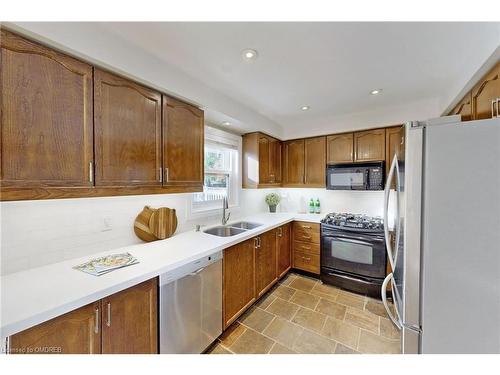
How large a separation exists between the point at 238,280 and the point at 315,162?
214cm

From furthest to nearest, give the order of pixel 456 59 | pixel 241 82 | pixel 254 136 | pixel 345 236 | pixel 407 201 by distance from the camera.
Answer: pixel 254 136, pixel 345 236, pixel 241 82, pixel 456 59, pixel 407 201

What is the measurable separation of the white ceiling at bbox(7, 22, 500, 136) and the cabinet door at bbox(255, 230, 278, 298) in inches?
60.2

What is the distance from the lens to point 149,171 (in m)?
1.50

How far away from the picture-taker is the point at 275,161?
3.31 meters

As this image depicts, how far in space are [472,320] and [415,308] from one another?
20 cm

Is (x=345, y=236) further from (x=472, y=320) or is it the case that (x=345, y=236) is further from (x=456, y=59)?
(x=456, y=59)

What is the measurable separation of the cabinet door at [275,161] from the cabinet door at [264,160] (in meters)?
0.07

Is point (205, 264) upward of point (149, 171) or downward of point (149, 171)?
downward

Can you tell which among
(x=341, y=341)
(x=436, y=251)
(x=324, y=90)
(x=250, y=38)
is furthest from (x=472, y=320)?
(x=324, y=90)

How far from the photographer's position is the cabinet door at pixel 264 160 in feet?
9.56

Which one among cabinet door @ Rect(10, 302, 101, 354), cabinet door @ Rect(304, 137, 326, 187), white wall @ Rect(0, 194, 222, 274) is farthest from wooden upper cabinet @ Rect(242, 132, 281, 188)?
cabinet door @ Rect(10, 302, 101, 354)

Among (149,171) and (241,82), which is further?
(241,82)

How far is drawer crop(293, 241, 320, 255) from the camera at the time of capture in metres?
2.81

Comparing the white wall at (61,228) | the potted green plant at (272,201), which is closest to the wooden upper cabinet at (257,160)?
the potted green plant at (272,201)
